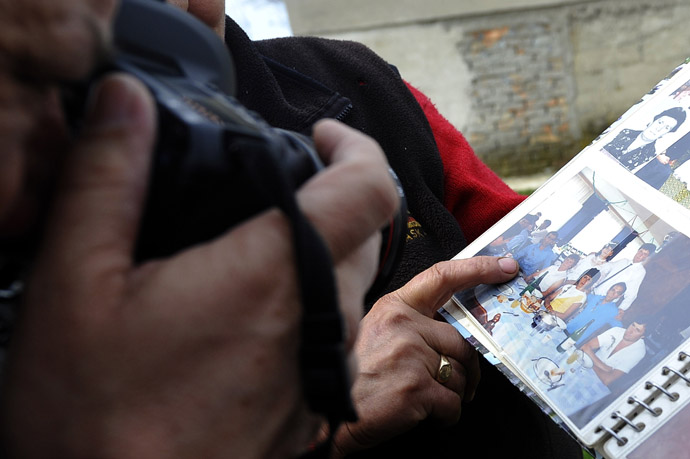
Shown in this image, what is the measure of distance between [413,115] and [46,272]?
0.86 metres

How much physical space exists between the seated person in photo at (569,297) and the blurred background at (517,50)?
346 centimetres

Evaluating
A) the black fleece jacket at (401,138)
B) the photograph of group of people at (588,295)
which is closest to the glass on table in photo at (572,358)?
the photograph of group of people at (588,295)

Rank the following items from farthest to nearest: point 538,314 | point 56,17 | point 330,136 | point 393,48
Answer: point 393,48, point 538,314, point 330,136, point 56,17

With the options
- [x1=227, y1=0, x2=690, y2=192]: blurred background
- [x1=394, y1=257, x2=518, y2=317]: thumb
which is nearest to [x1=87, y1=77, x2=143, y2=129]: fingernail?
[x1=394, y1=257, x2=518, y2=317]: thumb

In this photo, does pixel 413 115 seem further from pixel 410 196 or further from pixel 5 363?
pixel 5 363

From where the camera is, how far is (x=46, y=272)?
14.2 inches

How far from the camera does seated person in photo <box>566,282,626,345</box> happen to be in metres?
0.77

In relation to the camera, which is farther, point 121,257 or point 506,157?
point 506,157

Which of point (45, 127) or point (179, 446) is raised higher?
point (45, 127)

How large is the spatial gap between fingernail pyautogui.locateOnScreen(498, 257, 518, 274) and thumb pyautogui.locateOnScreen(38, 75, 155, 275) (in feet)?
1.95

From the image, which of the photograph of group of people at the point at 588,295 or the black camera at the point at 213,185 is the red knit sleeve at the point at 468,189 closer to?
the photograph of group of people at the point at 588,295

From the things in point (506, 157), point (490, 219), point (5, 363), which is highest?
point (5, 363)

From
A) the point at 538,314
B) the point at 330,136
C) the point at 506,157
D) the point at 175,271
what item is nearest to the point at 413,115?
the point at 538,314

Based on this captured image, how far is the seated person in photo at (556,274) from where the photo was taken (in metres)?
0.83
